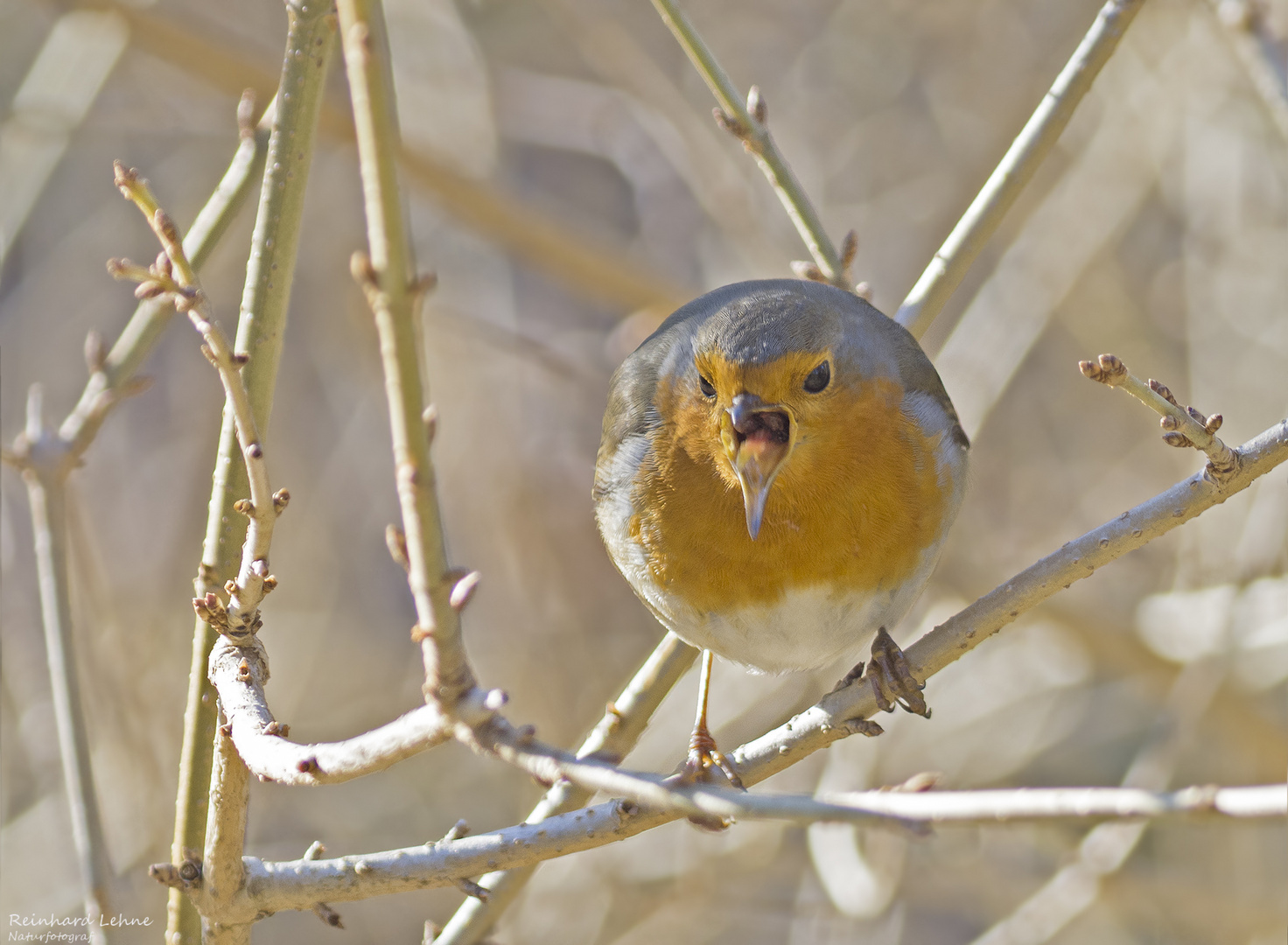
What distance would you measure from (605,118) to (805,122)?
1.38 meters

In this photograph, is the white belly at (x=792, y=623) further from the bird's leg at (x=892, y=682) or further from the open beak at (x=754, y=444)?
the open beak at (x=754, y=444)

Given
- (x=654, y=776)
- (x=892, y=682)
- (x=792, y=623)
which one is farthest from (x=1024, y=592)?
(x=654, y=776)

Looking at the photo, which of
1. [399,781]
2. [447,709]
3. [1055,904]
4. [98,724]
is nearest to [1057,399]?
[1055,904]

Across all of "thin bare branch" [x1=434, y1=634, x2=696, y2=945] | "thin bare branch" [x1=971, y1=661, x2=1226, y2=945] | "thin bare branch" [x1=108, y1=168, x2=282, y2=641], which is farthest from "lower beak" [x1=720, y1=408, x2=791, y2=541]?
"thin bare branch" [x1=971, y1=661, x2=1226, y2=945]

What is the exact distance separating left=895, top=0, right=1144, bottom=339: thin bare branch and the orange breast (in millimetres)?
427

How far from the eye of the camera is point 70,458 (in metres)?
2.75

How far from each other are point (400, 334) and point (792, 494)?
1.55 m

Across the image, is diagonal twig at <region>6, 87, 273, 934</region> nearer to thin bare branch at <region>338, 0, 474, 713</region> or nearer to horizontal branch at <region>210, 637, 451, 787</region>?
horizontal branch at <region>210, 637, 451, 787</region>

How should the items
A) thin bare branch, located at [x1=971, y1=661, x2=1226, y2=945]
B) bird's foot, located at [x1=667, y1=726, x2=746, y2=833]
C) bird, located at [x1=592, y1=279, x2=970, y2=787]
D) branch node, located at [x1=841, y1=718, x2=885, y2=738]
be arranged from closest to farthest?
bird's foot, located at [x1=667, y1=726, x2=746, y2=833], branch node, located at [x1=841, y1=718, x2=885, y2=738], bird, located at [x1=592, y1=279, x2=970, y2=787], thin bare branch, located at [x1=971, y1=661, x2=1226, y2=945]

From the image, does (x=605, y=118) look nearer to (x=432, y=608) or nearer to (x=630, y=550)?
(x=630, y=550)

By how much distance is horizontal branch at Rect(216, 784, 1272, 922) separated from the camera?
122cm

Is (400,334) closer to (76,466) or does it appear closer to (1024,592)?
(1024,592)

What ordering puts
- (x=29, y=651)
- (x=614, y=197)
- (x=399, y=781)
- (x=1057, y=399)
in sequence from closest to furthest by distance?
(x=29, y=651), (x=399, y=781), (x=1057, y=399), (x=614, y=197)

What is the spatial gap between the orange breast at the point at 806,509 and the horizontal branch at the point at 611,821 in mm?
804
